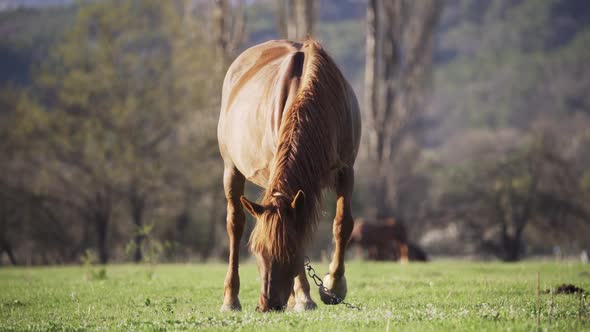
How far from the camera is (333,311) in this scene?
6281mm

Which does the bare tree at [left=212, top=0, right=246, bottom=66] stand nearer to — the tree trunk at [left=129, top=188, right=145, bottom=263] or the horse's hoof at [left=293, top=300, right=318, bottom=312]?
the tree trunk at [left=129, top=188, right=145, bottom=263]

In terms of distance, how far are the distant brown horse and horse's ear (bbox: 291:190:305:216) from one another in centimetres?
1718

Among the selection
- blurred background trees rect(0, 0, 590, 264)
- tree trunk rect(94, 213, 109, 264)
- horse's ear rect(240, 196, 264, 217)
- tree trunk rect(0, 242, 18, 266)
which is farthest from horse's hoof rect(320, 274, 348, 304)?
tree trunk rect(94, 213, 109, 264)

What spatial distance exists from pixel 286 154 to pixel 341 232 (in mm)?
1599

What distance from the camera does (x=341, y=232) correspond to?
7.07 meters

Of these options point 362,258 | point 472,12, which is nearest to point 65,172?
point 362,258

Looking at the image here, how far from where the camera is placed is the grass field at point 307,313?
17.2 ft

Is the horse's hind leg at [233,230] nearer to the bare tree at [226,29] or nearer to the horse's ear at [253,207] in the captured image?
the horse's ear at [253,207]

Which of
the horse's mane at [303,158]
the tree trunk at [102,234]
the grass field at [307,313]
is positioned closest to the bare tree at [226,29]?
the tree trunk at [102,234]

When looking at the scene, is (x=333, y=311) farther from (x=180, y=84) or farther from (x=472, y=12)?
(x=472, y=12)

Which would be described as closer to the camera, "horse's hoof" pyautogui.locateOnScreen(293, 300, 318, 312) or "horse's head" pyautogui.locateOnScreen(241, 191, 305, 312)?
"horse's head" pyautogui.locateOnScreen(241, 191, 305, 312)

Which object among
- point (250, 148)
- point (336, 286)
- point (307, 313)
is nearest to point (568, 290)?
point (336, 286)

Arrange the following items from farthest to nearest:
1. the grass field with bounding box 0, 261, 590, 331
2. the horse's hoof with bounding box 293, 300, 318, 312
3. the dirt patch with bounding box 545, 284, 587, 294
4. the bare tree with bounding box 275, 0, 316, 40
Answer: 1. the bare tree with bounding box 275, 0, 316, 40
2. the dirt patch with bounding box 545, 284, 587, 294
3. the horse's hoof with bounding box 293, 300, 318, 312
4. the grass field with bounding box 0, 261, 590, 331

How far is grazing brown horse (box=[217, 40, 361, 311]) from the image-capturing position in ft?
17.9
